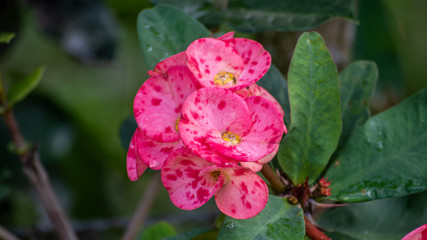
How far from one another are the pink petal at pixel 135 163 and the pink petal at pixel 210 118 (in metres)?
0.09

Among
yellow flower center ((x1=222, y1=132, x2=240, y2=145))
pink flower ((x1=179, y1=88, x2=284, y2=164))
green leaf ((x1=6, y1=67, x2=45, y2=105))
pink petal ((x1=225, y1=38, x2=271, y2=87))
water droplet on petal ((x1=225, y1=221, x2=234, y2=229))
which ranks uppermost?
pink petal ((x1=225, y1=38, x2=271, y2=87))

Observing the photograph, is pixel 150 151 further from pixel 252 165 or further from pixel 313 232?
pixel 313 232

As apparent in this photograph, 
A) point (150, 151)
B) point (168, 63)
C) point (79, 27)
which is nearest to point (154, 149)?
point (150, 151)

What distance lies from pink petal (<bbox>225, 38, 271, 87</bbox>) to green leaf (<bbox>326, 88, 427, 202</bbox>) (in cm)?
25

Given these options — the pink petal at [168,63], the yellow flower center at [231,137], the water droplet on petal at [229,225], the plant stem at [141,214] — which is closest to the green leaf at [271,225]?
the water droplet on petal at [229,225]

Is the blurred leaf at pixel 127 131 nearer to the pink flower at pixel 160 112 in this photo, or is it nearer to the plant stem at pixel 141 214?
the plant stem at pixel 141 214

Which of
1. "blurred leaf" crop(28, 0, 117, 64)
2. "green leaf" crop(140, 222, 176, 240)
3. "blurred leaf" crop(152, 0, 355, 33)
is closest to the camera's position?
"blurred leaf" crop(152, 0, 355, 33)

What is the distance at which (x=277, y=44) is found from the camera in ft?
3.68

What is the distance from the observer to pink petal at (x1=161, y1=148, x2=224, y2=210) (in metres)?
0.48

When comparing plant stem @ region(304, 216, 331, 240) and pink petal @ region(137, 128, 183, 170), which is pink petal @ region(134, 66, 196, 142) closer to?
pink petal @ region(137, 128, 183, 170)

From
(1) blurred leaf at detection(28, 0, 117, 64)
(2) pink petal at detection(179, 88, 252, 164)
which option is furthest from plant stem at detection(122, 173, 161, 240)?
(2) pink petal at detection(179, 88, 252, 164)

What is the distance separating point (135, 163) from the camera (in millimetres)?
553

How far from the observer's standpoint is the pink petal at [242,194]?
0.48 meters

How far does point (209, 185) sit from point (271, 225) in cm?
11
